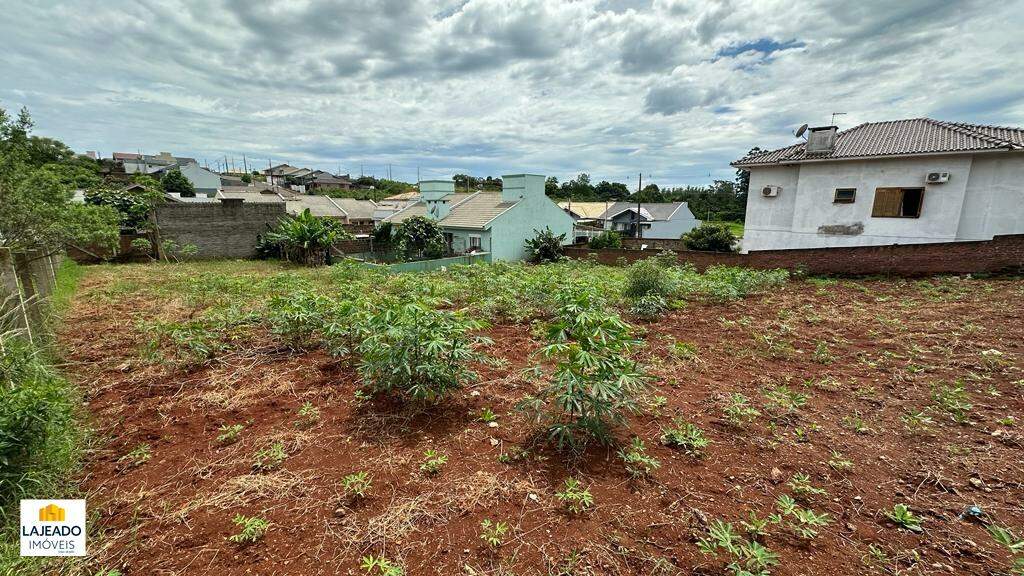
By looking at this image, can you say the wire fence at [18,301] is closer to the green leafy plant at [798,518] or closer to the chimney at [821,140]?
the green leafy plant at [798,518]

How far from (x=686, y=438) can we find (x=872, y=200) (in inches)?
546

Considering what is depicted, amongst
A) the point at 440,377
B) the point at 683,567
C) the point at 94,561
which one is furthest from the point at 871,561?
the point at 94,561

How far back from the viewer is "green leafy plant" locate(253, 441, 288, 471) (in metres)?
2.89

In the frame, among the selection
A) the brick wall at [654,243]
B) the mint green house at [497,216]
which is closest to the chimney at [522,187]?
the mint green house at [497,216]

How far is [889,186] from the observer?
11969mm

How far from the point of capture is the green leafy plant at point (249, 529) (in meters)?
2.27

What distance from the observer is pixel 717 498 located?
8.41 feet

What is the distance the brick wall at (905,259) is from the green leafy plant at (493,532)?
12854mm

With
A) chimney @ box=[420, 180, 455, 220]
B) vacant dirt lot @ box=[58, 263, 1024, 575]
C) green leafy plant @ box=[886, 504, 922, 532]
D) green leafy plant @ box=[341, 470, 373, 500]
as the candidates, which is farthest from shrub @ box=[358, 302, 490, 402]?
chimney @ box=[420, 180, 455, 220]

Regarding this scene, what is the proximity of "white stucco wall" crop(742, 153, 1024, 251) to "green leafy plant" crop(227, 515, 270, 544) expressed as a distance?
16034mm

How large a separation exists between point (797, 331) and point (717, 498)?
15.3 ft

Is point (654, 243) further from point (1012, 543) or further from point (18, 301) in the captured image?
point (18, 301)

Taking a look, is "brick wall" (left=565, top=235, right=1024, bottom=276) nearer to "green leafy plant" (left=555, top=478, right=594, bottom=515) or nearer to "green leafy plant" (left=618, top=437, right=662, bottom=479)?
"green leafy plant" (left=618, top=437, right=662, bottom=479)

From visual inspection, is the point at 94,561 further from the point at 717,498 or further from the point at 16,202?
the point at 16,202
